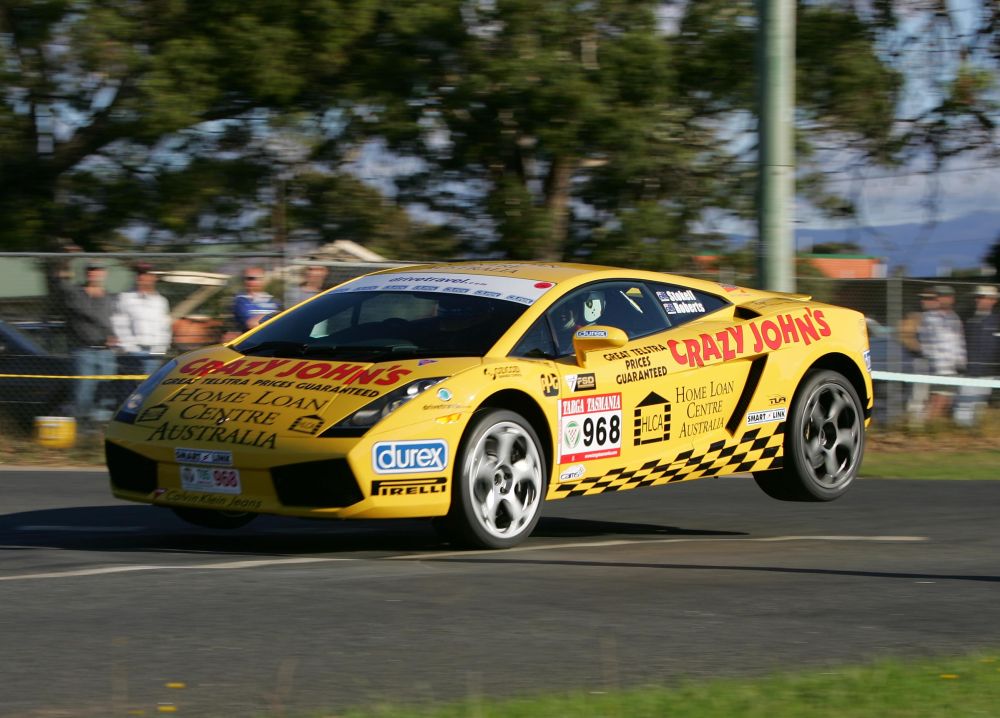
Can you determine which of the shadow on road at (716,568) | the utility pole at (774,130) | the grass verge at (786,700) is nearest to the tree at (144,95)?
the utility pole at (774,130)

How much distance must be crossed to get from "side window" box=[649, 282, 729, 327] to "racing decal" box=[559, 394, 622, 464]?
91 cm

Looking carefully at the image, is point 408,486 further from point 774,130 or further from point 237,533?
point 774,130

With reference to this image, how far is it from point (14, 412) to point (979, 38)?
12.1m

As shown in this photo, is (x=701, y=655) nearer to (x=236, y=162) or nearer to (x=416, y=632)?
(x=416, y=632)

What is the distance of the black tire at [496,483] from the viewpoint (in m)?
7.37

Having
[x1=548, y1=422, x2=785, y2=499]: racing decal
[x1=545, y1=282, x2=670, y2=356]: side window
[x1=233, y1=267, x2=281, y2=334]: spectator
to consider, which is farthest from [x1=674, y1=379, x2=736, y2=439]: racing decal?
[x1=233, y1=267, x2=281, y2=334]: spectator

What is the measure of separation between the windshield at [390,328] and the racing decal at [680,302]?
1157 millimetres

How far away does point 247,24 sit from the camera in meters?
16.7

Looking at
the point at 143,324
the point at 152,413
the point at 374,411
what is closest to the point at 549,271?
the point at 374,411

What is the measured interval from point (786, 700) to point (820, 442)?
5.18m

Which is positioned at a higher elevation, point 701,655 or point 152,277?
point 152,277

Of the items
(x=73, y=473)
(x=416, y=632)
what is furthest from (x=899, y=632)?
(x=73, y=473)

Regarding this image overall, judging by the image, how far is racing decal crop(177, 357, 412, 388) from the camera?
24.3 ft

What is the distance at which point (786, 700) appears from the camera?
448 centimetres
